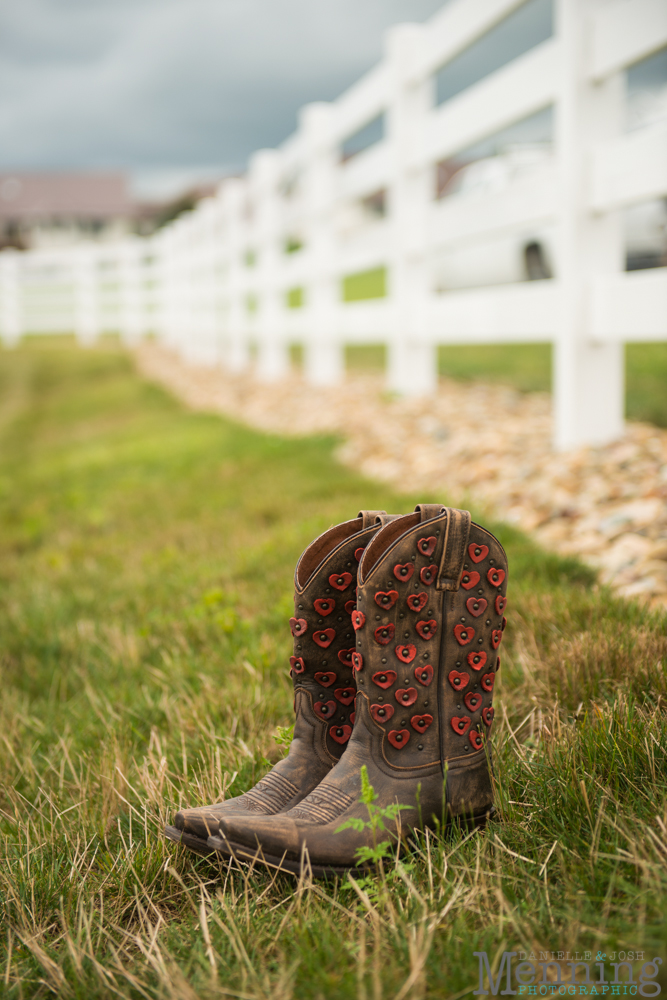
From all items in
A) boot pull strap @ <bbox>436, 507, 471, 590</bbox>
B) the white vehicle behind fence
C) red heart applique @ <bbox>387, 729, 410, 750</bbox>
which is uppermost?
the white vehicle behind fence

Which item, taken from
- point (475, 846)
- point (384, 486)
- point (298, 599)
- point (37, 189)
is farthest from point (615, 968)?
point (37, 189)

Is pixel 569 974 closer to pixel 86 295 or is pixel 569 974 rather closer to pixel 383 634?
pixel 383 634

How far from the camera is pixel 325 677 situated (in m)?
1.55

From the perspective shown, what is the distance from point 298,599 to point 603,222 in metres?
2.83

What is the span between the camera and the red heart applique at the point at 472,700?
1.46 meters

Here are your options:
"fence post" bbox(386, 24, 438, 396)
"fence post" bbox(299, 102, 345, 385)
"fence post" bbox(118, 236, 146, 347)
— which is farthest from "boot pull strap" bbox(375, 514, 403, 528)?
"fence post" bbox(118, 236, 146, 347)

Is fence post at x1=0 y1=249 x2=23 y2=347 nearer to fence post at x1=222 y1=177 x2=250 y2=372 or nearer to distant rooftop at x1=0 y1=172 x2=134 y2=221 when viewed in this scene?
fence post at x1=222 y1=177 x2=250 y2=372

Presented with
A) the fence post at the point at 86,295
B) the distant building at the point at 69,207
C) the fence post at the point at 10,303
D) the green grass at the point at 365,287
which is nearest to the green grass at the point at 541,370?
the fence post at the point at 86,295

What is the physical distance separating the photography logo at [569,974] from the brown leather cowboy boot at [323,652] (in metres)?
0.55

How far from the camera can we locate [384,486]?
155 inches

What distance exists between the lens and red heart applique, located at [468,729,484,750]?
4.75ft

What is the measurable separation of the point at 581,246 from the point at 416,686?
2.82 metres

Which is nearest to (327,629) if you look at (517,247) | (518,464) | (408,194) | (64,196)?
(518,464)

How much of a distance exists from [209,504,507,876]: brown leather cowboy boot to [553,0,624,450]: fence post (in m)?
2.48
